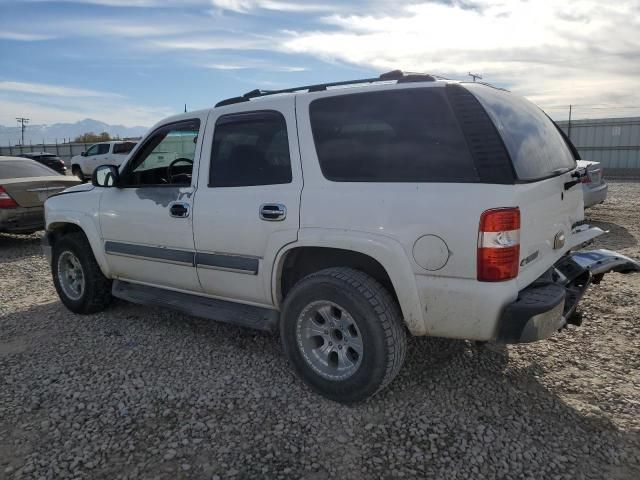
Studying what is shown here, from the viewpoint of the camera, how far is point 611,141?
873 inches

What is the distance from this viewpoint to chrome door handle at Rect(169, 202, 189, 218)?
3.83 meters

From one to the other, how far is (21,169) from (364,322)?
810 cm

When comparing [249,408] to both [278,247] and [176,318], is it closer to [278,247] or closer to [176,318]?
[278,247]

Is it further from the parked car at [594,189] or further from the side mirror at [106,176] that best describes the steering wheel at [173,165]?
the parked car at [594,189]

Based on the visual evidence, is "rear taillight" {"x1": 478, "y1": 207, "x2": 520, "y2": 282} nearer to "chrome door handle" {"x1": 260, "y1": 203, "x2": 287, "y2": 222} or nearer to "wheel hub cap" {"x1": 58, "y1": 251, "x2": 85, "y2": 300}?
"chrome door handle" {"x1": 260, "y1": 203, "x2": 287, "y2": 222}

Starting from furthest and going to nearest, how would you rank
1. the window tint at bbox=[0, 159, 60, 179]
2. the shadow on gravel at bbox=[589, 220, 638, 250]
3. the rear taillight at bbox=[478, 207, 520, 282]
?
the window tint at bbox=[0, 159, 60, 179], the shadow on gravel at bbox=[589, 220, 638, 250], the rear taillight at bbox=[478, 207, 520, 282]

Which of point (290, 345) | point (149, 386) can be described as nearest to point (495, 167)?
point (290, 345)

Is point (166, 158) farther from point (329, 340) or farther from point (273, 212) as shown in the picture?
point (329, 340)

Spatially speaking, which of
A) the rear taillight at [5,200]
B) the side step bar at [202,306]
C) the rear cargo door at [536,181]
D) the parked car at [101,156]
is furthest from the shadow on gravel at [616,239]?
the parked car at [101,156]

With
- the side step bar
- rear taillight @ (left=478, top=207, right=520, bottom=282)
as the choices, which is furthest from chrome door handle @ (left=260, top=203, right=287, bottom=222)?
rear taillight @ (left=478, top=207, right=520, bottom=282)

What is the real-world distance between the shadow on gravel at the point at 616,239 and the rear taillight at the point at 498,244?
4.93m

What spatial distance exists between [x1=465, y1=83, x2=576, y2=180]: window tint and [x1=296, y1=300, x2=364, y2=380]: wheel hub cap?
1.33 m

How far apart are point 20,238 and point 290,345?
8.30 metres

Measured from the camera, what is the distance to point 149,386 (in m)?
3.52
